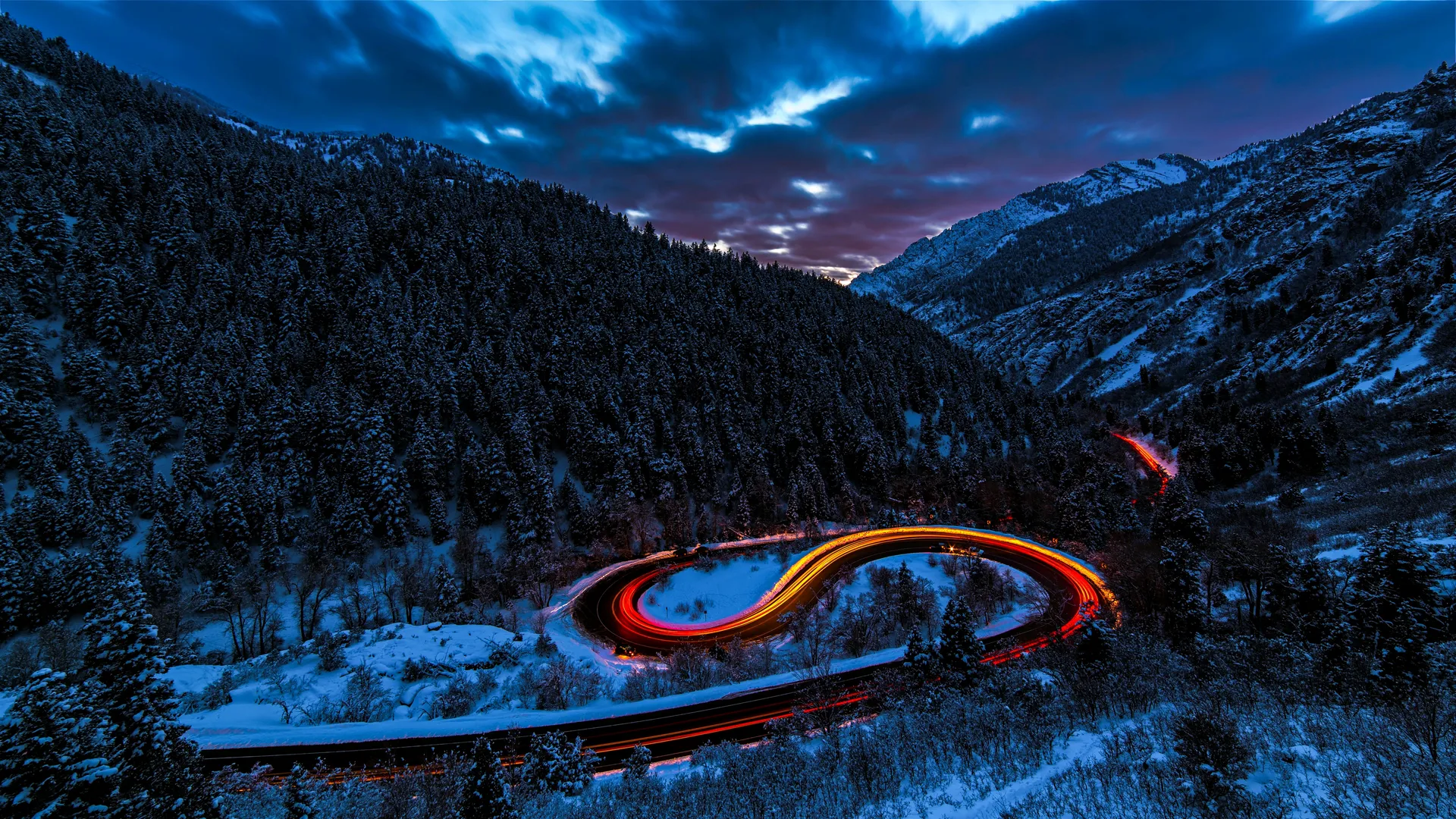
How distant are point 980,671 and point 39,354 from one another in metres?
122

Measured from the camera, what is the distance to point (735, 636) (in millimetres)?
56000

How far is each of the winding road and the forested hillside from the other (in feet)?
40.6

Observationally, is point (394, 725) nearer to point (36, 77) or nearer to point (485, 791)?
point (485, 791)

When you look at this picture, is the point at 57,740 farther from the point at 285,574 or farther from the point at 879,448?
the point at 879,448

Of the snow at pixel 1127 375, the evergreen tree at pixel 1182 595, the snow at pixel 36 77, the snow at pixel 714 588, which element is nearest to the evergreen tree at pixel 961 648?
the evergreen tree at pixel 1182 595

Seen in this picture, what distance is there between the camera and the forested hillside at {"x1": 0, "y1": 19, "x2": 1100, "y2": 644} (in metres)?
63.5

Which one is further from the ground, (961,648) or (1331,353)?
(1331,353)

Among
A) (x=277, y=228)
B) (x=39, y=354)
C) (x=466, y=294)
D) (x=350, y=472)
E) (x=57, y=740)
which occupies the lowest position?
(x=57, y=740)

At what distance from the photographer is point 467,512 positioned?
7712cm

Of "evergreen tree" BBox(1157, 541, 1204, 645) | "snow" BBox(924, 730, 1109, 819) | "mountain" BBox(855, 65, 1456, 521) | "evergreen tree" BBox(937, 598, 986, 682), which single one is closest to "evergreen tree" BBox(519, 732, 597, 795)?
"snow" BBox(924, 730, 1109, 819)

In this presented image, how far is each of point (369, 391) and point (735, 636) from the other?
75424mm

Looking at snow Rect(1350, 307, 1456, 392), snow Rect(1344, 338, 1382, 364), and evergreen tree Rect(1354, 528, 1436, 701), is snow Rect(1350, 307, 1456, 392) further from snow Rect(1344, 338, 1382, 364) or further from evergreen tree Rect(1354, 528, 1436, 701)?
evergreen tree Rect(1354, 528, 1436, 701)

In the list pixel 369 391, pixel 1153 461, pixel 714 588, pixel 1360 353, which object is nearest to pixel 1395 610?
pixel 714 588

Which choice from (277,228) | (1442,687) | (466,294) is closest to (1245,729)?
(1442,687)
